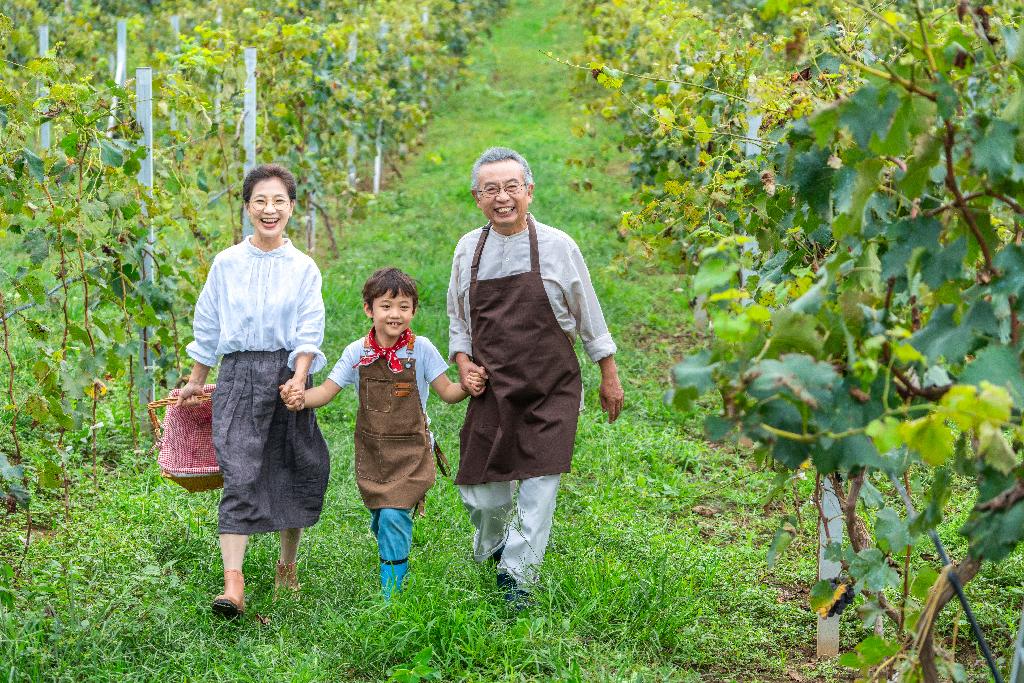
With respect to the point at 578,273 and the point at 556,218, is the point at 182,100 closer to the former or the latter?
the point at 578,273

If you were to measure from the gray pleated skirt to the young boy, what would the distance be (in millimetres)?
150

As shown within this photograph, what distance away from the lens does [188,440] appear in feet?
14.0

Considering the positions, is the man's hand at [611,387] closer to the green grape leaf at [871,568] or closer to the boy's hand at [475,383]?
the boy's hand at [475,383]

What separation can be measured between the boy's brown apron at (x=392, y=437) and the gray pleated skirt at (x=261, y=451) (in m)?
0.27

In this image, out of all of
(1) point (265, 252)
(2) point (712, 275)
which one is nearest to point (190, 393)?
(1) point (265, 252)

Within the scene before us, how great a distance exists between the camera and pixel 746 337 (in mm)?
1844

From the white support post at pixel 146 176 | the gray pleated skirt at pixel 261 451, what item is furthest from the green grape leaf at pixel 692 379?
the white support post at pixel 146 176

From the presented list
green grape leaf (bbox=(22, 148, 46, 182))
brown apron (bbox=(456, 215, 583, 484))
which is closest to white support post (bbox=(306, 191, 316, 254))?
green grape leaf (bbox=(22, 148, 46, 182))

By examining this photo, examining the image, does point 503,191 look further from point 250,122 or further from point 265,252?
point 250,122

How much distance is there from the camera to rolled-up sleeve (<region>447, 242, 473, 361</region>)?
4281 mm

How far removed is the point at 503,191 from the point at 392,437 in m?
0.94

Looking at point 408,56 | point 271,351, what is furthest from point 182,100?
point 408,56

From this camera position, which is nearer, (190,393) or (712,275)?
(712,275)

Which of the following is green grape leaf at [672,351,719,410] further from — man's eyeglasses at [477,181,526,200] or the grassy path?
man's eyeglasses at [477,181,526,200]
